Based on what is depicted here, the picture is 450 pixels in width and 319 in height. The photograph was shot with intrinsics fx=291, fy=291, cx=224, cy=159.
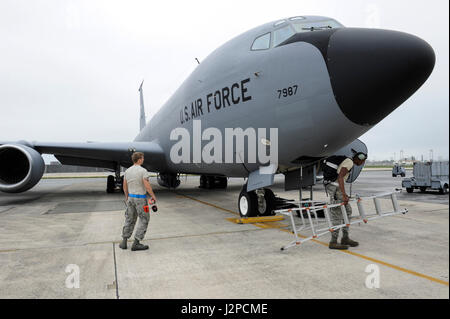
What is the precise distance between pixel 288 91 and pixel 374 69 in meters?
1.51

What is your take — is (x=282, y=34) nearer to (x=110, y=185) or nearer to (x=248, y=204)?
(x=248, y=204)

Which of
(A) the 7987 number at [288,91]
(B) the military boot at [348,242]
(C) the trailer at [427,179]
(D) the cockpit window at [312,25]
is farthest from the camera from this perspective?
(C) the trailer at [427,179]

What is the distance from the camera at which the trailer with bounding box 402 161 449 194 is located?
41.3 feet

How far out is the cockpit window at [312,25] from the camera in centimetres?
573

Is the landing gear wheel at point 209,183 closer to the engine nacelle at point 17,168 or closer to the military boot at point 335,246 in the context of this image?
the engine nacelle at point 17,168

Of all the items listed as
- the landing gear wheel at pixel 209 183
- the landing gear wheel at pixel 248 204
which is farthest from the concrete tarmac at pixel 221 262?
the landing gear wheel at pixel 209 183

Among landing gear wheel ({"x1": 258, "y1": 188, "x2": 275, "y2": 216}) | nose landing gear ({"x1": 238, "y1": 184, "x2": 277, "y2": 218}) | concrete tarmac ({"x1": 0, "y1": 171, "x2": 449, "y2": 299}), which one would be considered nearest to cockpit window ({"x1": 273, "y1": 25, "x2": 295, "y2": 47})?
nose landing gear ({"x1": 238, "y1": 184, "x2": 277, "y2": 218})

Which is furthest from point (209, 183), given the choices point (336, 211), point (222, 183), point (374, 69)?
point (374, 69)

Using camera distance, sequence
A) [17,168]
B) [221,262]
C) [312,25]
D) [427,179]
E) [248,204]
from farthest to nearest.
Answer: [427,179] → [17,168] → [248,204] → [312,25] → [221,262]

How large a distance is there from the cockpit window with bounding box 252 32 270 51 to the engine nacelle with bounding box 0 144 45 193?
341 inches

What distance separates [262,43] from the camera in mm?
6262

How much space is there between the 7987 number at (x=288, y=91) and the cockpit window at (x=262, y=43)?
1216 millimetres

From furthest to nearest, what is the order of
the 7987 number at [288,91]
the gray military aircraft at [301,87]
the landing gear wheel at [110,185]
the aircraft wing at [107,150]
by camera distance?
the landing gear wheel at [110,185]
the aircraft wing at [107,150]
the 7987 number at [288,91]
the gray military aircraft at [301,87]

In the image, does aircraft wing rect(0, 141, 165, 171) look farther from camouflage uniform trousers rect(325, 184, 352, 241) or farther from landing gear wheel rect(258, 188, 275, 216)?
camouflage uniform trousers rect(325, 184, 352, 241)
